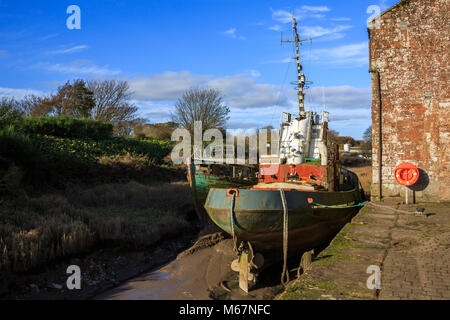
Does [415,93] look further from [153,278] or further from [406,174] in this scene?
[153,278]

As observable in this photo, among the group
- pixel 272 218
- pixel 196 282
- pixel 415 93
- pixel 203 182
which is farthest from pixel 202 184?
pixel 415 93

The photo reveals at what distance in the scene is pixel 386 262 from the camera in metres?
4.96

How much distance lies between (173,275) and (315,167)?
16.9 feet

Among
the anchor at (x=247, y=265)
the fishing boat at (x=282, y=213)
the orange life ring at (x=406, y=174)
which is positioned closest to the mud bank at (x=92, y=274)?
the fishing boat at (x=282, y=213)

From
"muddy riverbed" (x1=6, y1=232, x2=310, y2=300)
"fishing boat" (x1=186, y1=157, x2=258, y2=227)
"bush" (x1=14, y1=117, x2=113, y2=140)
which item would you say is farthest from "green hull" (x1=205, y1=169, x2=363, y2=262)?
"bush" (x1=14, y1=117, x2=113, y2=140)

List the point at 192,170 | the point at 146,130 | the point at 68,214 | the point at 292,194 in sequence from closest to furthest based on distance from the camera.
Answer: the point at 292,194
the point at 68,214
the point at 192,170
the point at 146,130

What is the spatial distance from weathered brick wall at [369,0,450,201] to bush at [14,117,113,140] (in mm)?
14446

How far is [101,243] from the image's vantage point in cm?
902

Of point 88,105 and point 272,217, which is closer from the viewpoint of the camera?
point 272,217

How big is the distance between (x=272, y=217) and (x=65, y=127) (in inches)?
592

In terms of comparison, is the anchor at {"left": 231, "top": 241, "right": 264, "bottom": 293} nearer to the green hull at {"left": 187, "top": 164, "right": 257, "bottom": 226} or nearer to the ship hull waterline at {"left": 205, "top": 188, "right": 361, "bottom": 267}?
the ship hull waterline at {"left": 205, "top": 188, "right": 361, "bottom": 267}

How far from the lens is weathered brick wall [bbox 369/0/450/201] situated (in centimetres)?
997
